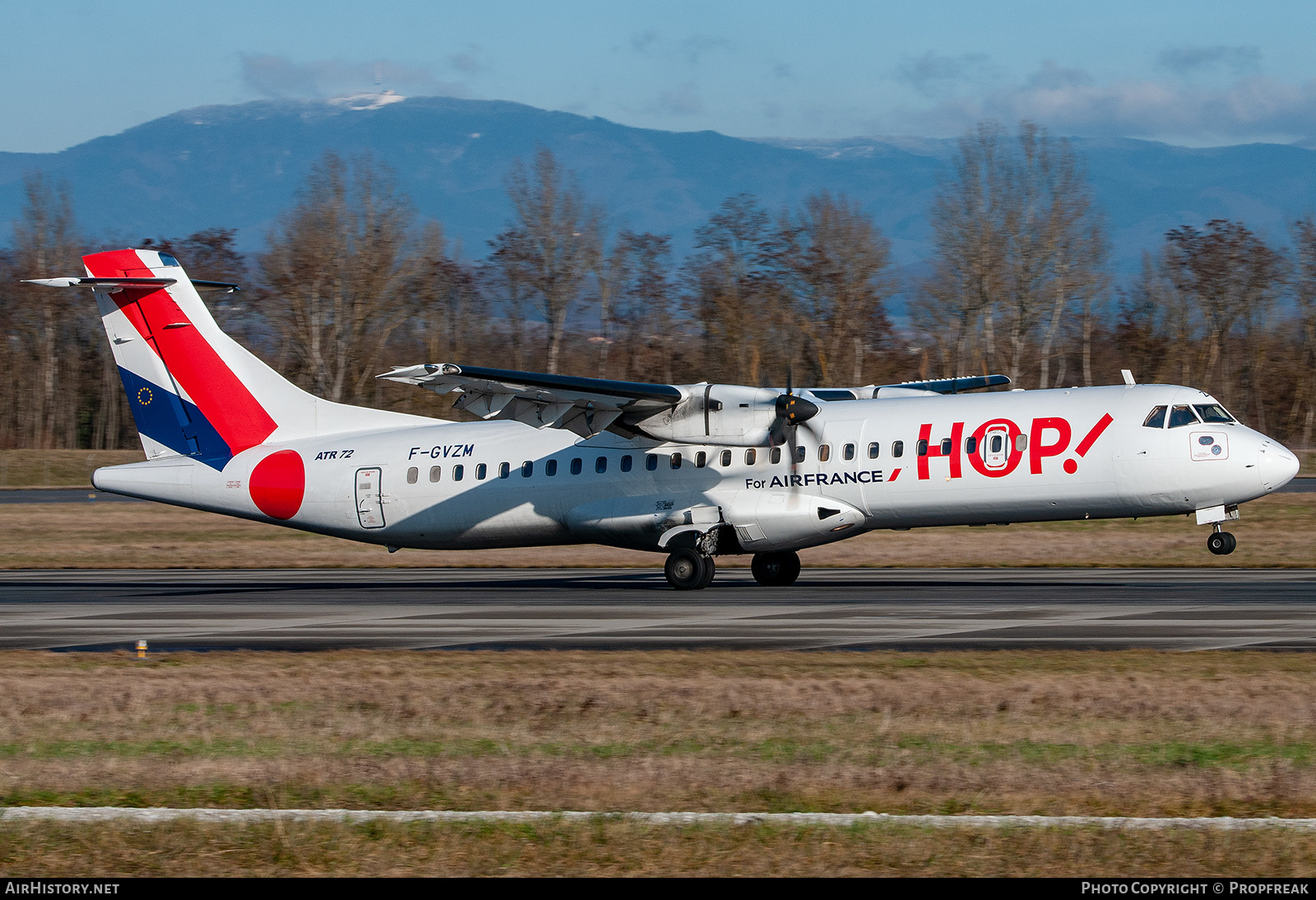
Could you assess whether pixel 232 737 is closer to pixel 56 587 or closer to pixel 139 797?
pixel 139 797

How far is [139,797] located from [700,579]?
1523 centimetres

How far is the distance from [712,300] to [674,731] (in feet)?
166

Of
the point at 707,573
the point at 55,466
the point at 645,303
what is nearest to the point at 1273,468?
the point at 707,573

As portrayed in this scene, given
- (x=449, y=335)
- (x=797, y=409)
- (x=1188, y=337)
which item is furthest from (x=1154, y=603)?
(x=449, y=335)

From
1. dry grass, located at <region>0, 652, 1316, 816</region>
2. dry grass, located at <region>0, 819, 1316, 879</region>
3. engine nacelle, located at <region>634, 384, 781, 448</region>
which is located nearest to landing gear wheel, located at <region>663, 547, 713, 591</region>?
engine nacelle, located at <region>634, 384, 781, 448</region>

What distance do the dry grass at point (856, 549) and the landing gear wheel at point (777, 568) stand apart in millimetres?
4799

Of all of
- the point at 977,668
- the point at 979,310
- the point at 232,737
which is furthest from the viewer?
the point at 979,310

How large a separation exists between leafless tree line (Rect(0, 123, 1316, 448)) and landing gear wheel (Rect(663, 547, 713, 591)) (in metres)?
31.4

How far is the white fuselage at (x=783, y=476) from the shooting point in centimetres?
2136

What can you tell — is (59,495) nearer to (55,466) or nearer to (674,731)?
(55,466)

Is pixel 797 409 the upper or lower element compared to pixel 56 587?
upper

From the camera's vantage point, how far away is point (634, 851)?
6.74 m

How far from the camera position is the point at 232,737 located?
1041cm

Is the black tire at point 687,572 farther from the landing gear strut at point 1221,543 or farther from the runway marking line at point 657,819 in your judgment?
the runway marking line at point 657,819
